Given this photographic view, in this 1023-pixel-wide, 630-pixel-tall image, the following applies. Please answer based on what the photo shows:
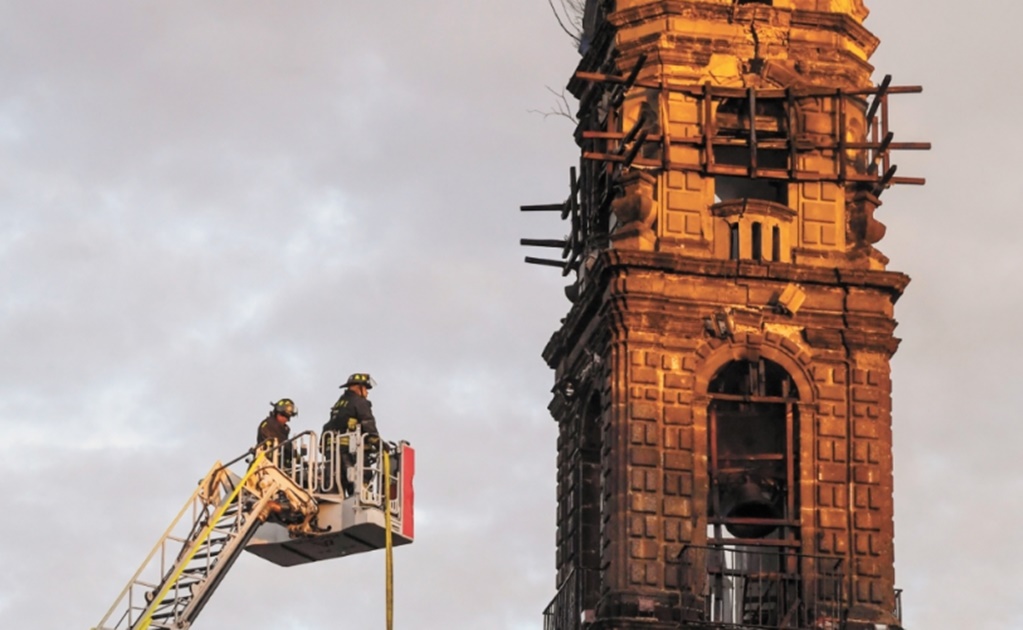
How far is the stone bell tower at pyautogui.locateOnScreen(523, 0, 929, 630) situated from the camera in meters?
64.4

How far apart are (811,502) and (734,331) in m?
3.02

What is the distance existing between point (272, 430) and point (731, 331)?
25.7 feet

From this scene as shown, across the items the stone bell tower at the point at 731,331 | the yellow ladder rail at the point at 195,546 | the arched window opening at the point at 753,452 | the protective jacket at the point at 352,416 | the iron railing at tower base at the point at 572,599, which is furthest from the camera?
the iron railing at tower base at the point at 572,599

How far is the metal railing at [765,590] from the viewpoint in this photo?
6391cm

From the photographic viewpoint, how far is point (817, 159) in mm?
67375

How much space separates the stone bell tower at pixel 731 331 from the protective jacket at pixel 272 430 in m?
5.43

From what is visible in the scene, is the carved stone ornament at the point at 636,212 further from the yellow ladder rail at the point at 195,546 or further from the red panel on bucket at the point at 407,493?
the yellow ladder rail at the point at 195,546

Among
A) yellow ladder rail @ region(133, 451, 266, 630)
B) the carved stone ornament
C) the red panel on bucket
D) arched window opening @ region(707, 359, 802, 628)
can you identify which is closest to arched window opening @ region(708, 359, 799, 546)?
arched window opening @ region(707, 359, 802, 628)

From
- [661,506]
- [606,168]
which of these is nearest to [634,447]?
[661,506]

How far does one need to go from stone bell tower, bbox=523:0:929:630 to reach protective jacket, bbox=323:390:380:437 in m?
4.32

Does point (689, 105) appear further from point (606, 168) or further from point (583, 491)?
point (583, 491)

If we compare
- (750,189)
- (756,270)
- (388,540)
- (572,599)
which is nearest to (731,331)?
(756,270)

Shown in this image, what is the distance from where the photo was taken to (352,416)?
62562 mm

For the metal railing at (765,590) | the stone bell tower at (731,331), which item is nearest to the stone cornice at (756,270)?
the stone bell tower at (731,331)
